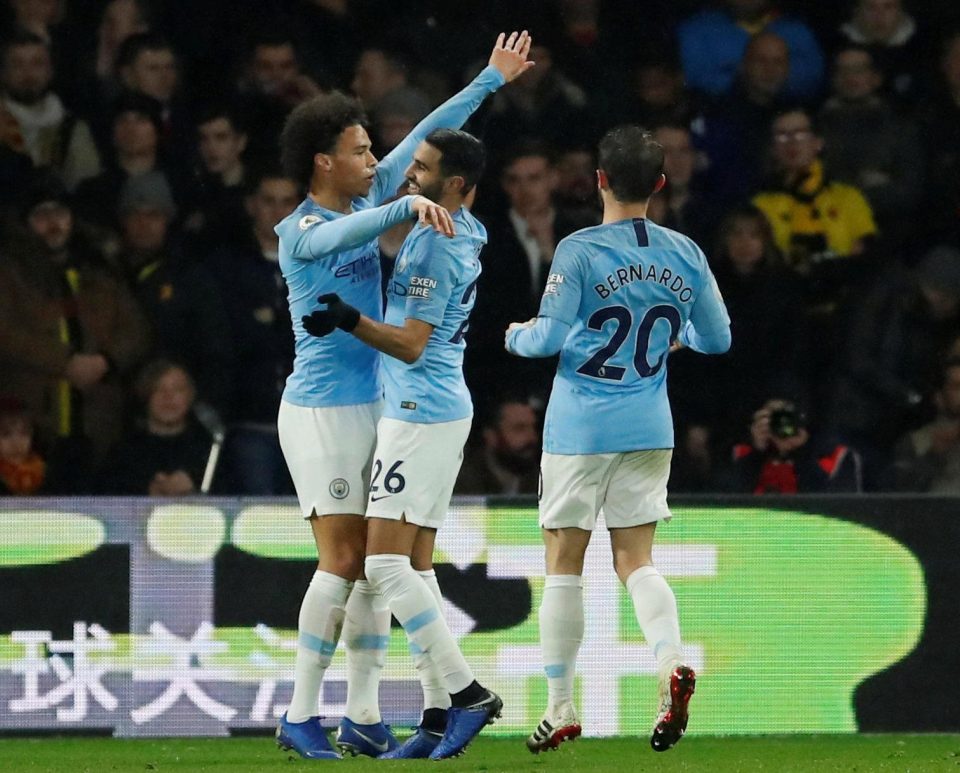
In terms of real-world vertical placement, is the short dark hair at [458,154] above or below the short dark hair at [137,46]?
below

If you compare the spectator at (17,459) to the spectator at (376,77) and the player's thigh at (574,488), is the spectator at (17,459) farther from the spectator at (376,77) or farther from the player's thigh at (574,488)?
the player's thigh at (574,488)

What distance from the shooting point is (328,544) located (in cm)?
541

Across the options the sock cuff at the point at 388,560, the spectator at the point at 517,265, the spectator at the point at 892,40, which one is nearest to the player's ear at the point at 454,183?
the sock cuff at the point at 388,560

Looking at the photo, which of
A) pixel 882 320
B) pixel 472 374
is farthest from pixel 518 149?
pixel 882 320

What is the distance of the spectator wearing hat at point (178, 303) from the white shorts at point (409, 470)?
3.07 meters

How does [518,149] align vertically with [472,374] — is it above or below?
above

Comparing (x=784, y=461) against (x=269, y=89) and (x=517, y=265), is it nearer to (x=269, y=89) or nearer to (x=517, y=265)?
Result: (x=517, y=265)

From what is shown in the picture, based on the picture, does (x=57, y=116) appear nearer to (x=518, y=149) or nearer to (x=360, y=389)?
(x=518, y=149)

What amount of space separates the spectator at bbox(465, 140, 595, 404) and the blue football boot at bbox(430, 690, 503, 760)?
3256mm

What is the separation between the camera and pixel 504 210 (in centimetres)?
850

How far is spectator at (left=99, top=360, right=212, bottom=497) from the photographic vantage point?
316 inches

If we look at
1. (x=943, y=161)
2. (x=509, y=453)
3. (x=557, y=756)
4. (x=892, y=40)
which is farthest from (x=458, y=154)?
(x=892, y=40)

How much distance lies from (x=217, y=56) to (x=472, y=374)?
2044mm

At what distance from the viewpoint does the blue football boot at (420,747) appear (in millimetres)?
5410
